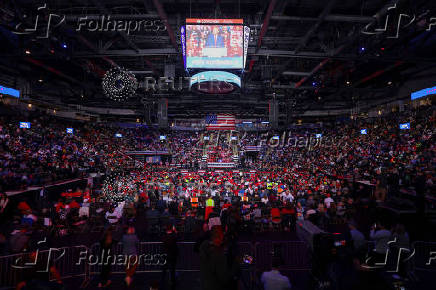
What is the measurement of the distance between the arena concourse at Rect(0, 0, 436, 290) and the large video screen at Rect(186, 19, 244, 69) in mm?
44

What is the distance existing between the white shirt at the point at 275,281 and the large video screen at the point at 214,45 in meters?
6.13

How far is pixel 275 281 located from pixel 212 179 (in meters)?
16.5

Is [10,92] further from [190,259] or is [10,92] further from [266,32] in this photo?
[190,259]

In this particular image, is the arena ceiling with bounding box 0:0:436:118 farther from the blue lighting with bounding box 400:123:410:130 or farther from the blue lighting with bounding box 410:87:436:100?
the blue lighting with bounding box 400:123:410:130

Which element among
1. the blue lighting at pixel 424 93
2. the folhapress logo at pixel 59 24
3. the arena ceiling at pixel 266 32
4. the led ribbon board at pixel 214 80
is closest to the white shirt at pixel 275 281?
the led ribbon board at pixel 214 80

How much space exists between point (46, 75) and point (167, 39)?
15220 mm

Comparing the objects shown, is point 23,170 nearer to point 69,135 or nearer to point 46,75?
point 46,75

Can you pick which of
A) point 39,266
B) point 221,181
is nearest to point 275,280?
point 39,266

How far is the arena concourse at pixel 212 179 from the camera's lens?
5289 millimetres

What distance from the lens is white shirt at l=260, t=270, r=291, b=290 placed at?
363 cm

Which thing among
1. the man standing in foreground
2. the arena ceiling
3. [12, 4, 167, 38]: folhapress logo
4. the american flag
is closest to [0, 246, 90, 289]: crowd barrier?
the man standing in foreground

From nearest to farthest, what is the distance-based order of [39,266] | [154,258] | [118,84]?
[39,266]
[154,258]
[118,84]

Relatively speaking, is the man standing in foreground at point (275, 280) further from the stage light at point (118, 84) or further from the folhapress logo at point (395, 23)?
the stage light at point (118, 84)

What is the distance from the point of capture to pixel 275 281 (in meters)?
3.67
